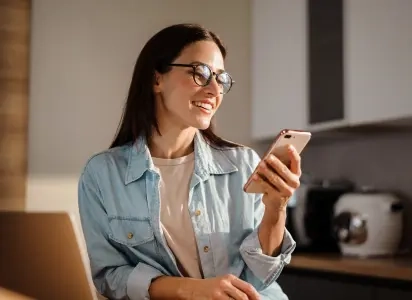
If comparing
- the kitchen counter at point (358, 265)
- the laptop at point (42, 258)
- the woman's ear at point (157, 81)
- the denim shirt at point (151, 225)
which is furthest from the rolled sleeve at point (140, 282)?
the kitchen counter at point (358, 265)

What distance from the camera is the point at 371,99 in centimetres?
213

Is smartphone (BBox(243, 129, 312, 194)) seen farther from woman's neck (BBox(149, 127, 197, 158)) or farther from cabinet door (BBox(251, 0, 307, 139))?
cabinet door (BBox(251, 0, 307, 139))

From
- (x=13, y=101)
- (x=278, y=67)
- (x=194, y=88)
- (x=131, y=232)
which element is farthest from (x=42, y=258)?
(x=278, y=67)

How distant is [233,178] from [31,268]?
0.42 m

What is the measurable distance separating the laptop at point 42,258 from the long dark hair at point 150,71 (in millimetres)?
215

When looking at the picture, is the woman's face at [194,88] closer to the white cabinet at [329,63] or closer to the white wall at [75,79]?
the white cabinet at [329,63]

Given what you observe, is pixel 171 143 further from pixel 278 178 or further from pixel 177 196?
pixel 278 178

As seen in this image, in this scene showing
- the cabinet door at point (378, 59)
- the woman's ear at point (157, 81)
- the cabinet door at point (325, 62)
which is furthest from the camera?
the cabinet door at point (325, 62)

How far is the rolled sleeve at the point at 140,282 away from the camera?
1080 mm

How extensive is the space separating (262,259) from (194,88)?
1.08 feet

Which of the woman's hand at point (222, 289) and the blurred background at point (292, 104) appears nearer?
the woman's hand at point (222, 289)

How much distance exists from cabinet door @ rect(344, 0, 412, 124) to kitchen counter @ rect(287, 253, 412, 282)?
0.46 meters

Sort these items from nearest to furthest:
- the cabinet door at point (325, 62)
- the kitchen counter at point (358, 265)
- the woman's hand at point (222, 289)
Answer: the woman's hand at point (222, 289), the kitchen counter at point (358, 265), the cabinet door at point (325, 62)

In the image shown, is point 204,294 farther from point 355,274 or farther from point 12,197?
point 12,197
